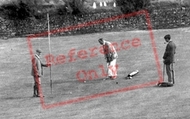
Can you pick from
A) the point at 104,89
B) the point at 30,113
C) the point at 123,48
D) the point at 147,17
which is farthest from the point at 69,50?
the point at 30,113

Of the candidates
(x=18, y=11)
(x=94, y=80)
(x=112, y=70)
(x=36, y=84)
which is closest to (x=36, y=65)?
(x=36, y=84)

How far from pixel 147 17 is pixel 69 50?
30.1ft

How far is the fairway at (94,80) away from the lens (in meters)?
19.4

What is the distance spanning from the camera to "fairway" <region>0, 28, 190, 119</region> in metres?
19.4

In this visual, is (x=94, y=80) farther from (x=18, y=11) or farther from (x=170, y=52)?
(x=18, y=11)

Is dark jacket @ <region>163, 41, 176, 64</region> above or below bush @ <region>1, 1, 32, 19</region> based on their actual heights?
below

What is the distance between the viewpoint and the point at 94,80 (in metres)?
26.2

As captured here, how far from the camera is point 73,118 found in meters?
18.7

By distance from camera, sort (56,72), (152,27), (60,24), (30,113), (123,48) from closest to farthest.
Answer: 1. (30,113)
2. (56,72)
3. (123,48)
4. (152,27)
5. (60,24)

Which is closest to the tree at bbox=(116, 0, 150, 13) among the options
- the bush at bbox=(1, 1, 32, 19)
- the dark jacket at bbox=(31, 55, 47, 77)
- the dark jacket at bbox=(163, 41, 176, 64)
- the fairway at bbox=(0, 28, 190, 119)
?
the fairway at bbox=(0, 28, 190, 119)

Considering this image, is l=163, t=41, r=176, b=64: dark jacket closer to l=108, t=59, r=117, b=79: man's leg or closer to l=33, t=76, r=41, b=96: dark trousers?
l=108, t=59, r=117, b=79: man's leg

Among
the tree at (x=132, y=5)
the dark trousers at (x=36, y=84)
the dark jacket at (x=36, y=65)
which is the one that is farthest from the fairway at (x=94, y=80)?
the tree at (x=132, y=5)

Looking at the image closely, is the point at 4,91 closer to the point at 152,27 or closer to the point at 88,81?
the point at 88,81

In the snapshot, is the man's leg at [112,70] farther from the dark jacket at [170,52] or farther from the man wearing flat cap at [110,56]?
the dark jacket at [170,52]
